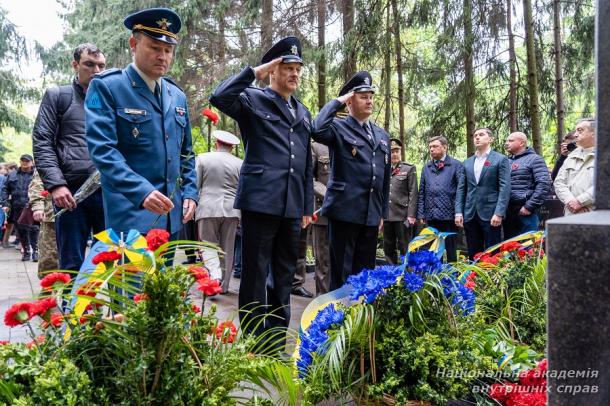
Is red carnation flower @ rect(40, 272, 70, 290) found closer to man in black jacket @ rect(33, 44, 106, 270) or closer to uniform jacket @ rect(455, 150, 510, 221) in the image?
man in black jacket @ rect(33, 44, 106, 270)

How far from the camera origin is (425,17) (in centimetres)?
1082

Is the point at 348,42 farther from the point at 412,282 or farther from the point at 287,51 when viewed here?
the point at 412,282

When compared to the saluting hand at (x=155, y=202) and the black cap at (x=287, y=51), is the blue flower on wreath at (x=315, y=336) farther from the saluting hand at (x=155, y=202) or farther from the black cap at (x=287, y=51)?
the black cap at (x=287, y=51)

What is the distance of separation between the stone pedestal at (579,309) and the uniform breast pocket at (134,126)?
215cm

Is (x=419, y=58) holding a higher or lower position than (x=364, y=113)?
higher

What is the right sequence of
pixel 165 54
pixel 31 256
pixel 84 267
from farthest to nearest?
1. pixel 31 256
2. pixel 165 54
3. pixel 84 267

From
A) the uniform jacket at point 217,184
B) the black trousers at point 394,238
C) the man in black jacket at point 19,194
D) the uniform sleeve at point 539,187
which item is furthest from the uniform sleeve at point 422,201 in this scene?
the man in black jacket at point 19,194

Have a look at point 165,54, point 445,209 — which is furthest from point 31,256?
point 165,54

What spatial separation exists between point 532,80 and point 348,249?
22.3 feet

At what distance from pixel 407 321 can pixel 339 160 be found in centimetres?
279

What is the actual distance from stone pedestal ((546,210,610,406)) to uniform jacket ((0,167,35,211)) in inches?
514

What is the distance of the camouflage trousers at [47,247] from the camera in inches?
200

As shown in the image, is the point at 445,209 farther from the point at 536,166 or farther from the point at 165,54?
the point at 165,54

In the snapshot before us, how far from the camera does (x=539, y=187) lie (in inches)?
296
